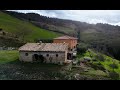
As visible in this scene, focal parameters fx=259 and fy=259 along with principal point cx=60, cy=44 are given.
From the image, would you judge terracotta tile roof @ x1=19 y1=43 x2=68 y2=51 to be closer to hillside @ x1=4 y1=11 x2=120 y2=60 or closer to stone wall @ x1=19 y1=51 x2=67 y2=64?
stone wall @ x1=19 y1=51 x2=67 y2=64

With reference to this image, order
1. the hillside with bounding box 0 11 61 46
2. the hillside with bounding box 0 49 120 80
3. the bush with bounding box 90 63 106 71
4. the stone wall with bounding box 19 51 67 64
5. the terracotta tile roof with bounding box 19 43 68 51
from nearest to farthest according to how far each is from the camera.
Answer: the hillside with bounding box 0 49 120 80
the bush with bounding box 90 63 106 71
the stone wall with bounding box 19 51 67 64
the terracotta tile roof with bounding box 19 43 68 51
the hillside with bounding box 0 11 61 46

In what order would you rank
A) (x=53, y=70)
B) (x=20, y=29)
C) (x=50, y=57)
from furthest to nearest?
(x=20, y=29), (x=50, y=57), (x=53, y=70)

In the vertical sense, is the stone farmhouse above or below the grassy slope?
below

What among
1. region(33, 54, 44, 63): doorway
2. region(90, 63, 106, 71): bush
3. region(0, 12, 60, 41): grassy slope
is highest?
region(0, 12, 60, 41): grassy slope

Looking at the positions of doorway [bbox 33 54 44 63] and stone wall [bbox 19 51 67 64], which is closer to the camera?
stone wall [bbox 19 51 67 64]

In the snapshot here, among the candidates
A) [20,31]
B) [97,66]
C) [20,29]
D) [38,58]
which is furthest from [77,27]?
[97,66]

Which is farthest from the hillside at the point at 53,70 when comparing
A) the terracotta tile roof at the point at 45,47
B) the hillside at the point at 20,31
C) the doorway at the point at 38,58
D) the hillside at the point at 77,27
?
the hillside at the point at 77,27

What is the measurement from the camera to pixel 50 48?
53.9ft

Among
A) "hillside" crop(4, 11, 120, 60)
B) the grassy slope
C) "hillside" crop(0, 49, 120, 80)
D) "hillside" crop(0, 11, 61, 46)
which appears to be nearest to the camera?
"hillside" crop(0, 49, 120, 80)

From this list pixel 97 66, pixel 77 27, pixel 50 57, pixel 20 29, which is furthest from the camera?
pixel 77 27

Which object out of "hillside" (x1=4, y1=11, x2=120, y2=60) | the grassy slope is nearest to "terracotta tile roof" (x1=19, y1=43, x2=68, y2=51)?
the grassy slope

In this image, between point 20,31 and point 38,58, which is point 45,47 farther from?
point 20,31

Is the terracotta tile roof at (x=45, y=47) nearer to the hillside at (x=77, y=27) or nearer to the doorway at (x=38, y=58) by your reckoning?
the doorway at (x=38, y=58)
